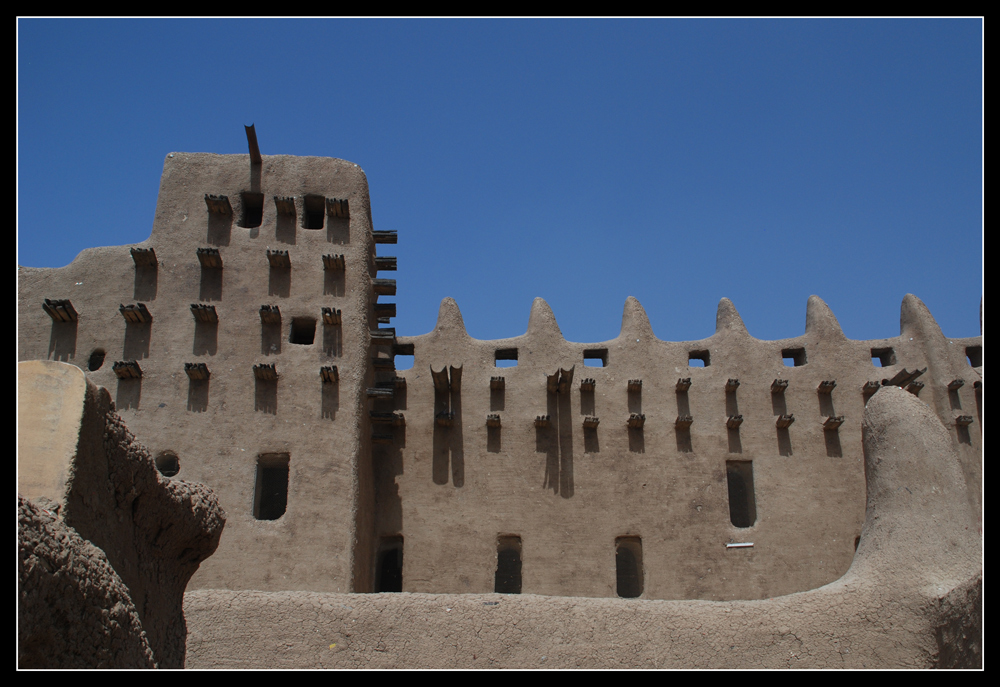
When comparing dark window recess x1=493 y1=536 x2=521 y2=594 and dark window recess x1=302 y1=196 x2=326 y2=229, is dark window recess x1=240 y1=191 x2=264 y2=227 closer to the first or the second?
dark window recess x1=302 y1=196 x2=326 y2=229

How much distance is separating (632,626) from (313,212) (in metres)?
9.80

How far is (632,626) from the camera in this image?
8.25 meters

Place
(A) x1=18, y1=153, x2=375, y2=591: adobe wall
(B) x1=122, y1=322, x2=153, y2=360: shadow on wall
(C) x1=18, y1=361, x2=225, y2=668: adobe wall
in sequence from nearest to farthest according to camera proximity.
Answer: (C) x1=18, y1=361, x2=225, y2=668: adobe wall < (A) x1=18, y1=153, x2=375, y2=591: adobe wall < (B) x1=122, y1=322, x2=153, y2=360: shadow on wall

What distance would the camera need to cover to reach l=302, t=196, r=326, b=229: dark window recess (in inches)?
583

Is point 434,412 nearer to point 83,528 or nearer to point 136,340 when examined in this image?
point 136,340

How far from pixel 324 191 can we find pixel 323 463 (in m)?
5.01

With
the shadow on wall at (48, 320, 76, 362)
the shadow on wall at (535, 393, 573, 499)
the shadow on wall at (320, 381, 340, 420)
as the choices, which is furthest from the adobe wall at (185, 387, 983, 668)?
the shadow on wall at (48, 320, 76, 362)

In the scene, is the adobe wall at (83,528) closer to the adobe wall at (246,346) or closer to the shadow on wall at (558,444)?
the adobe wall at (246,346)

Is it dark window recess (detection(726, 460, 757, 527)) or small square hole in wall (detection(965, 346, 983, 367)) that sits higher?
small square hole in wall (detection(965, 346, 983, 367))

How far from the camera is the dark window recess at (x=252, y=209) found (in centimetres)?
1479

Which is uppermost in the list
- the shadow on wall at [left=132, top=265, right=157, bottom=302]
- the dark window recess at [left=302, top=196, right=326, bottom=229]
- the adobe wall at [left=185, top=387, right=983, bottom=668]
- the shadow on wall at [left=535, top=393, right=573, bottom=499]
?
the dark window recess at [left=302, top=196, right=326, bottom=229]

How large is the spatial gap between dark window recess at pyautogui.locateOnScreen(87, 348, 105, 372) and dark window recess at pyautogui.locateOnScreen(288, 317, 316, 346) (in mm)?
3002

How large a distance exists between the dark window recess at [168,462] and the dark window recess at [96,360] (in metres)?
2.07

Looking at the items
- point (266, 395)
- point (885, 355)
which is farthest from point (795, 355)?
point (266, 395)
